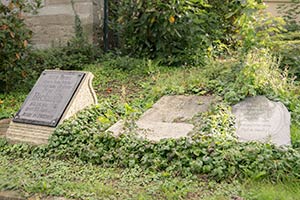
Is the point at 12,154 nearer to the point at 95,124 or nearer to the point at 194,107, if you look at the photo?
the point at 95,124

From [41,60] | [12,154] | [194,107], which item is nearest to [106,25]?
[41,60]

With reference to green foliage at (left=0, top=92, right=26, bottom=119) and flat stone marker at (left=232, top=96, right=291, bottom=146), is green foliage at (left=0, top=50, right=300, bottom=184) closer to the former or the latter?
flat stone marker at (left=232, top=96, right=291, bottom=146)

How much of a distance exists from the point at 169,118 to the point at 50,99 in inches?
49.7

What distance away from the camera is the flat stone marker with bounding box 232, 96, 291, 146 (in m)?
3.30

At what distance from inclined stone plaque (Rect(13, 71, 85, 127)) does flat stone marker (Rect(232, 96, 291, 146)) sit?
1718 millimetres

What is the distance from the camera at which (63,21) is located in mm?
7695

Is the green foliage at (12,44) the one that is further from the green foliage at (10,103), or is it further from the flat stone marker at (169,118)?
the flat stone marker at (169,118)

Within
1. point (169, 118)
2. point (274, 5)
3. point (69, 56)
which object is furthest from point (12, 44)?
point (274, 5)

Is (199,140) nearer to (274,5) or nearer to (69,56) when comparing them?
(69,56)

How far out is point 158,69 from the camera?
19.1ft

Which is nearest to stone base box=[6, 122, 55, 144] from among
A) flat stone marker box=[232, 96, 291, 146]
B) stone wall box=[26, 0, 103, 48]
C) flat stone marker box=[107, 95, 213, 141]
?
flat stone marker box=[107, 95, 213, 141]

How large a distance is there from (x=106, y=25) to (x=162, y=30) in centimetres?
187

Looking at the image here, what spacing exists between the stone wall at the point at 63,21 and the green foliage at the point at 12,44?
190 centimetres

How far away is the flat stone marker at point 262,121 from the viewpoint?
10.8 feet
